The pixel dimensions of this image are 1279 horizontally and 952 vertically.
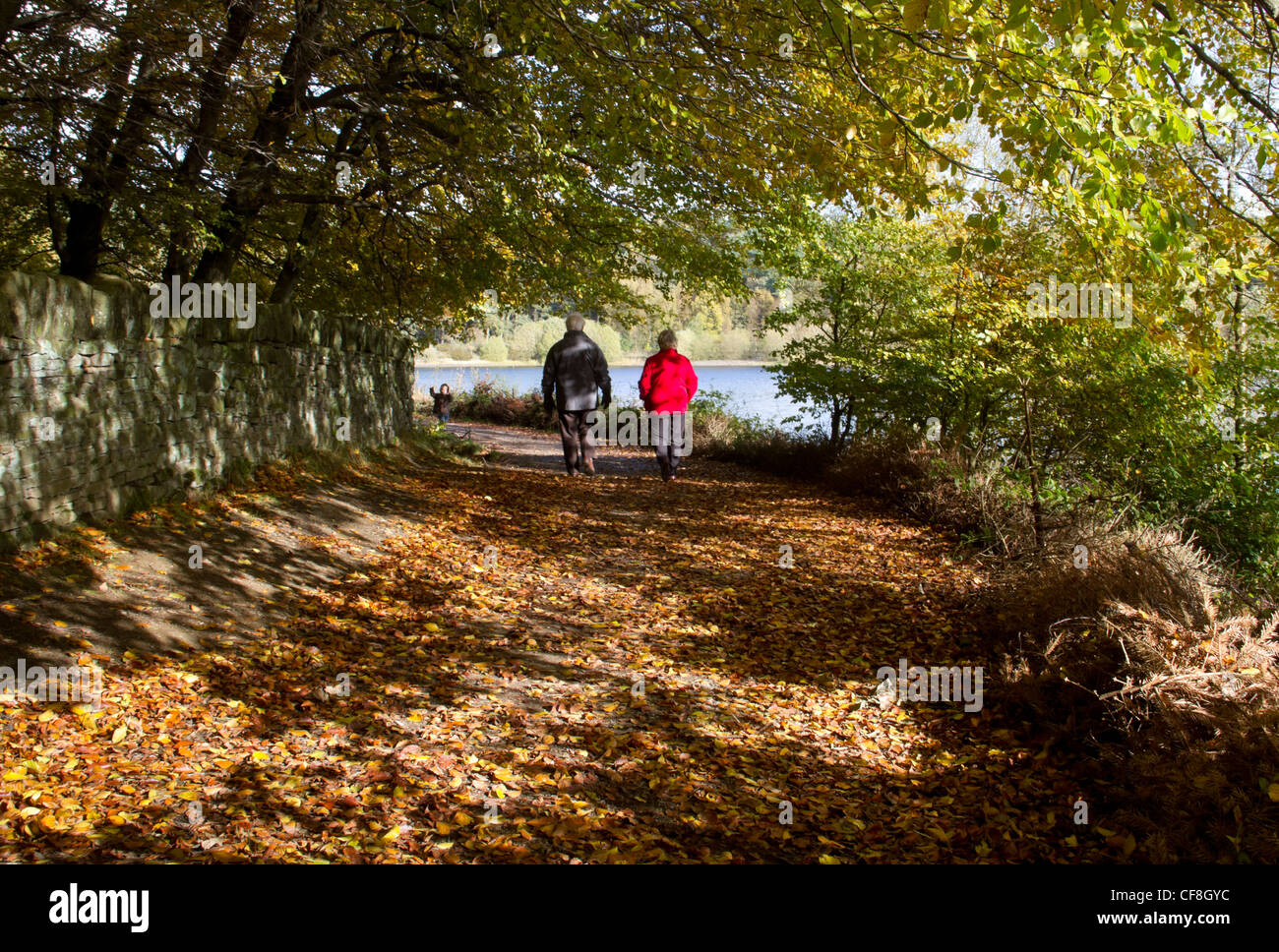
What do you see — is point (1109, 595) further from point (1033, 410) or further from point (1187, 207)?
point (1033, 410)

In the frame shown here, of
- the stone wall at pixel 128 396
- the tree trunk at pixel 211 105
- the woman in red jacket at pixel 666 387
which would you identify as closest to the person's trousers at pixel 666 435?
the woman in red jacket at pixel 666 387

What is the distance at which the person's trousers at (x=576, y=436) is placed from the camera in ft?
39.4

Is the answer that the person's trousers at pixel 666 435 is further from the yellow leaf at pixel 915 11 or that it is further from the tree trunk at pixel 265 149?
the yellow leaf at pixel 915 11

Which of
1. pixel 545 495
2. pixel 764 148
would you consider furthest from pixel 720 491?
pixel 764 148

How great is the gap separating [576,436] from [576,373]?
48.9 inches

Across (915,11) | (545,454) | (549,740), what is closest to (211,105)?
(915,11)

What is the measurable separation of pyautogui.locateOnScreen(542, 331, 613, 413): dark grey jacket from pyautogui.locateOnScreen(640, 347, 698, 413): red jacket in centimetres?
58

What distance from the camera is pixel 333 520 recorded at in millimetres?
8078

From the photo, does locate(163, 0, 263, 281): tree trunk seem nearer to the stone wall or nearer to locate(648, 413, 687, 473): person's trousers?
the stone wall

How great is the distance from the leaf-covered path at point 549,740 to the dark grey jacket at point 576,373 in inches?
179

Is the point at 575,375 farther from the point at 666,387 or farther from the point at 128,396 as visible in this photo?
the point at 128,396

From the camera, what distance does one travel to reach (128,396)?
6.52 metres

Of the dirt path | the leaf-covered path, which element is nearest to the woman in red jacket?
the dirt path

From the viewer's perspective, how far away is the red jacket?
11.7 meters
